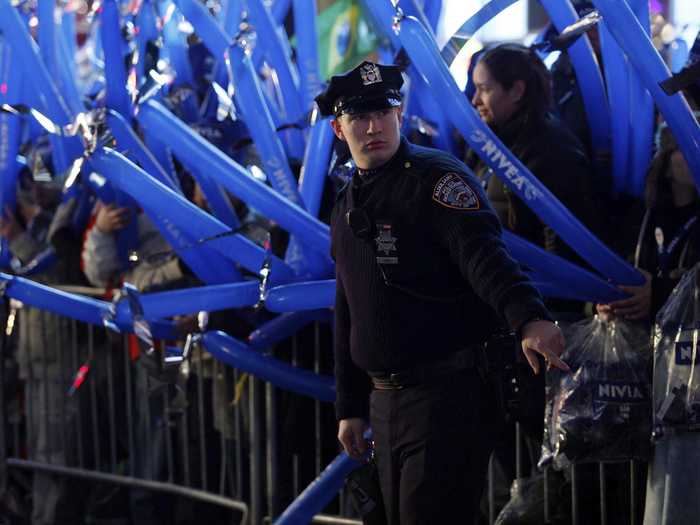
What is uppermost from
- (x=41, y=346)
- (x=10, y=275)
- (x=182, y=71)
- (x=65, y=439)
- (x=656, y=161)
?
(x=182, y=71)

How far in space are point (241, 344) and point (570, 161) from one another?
1.52m

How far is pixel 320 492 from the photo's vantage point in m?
5.16

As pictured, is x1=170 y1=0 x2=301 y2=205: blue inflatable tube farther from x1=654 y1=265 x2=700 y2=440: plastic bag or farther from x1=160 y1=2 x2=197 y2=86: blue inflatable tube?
x1=654 y1=265 x2=700 y2=440: plastic bag

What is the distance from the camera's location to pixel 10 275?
604 centimetres

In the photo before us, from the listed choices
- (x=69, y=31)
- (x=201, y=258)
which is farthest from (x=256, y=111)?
(x=69, y=31)

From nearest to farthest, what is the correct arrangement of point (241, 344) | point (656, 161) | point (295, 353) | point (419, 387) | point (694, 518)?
point (419, 387) → point (694, 518) → point (656, 161) → point (241, 344) → point (295, 353)

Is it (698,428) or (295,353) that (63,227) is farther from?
(698,428)

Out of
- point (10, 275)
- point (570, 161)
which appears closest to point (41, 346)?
point (10, 275)

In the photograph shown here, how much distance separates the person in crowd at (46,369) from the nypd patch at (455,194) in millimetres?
3504

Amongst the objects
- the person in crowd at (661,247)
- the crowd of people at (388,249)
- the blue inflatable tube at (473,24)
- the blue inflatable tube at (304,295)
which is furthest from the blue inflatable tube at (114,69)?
the person in crowd at (661,247)

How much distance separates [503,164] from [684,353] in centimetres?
94

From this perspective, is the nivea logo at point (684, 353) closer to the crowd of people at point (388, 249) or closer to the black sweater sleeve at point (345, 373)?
the crowd of people at point (388, 249)

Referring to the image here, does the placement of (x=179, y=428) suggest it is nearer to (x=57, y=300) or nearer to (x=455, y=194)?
(x=57, y=300)

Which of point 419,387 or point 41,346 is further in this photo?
point 41,346
